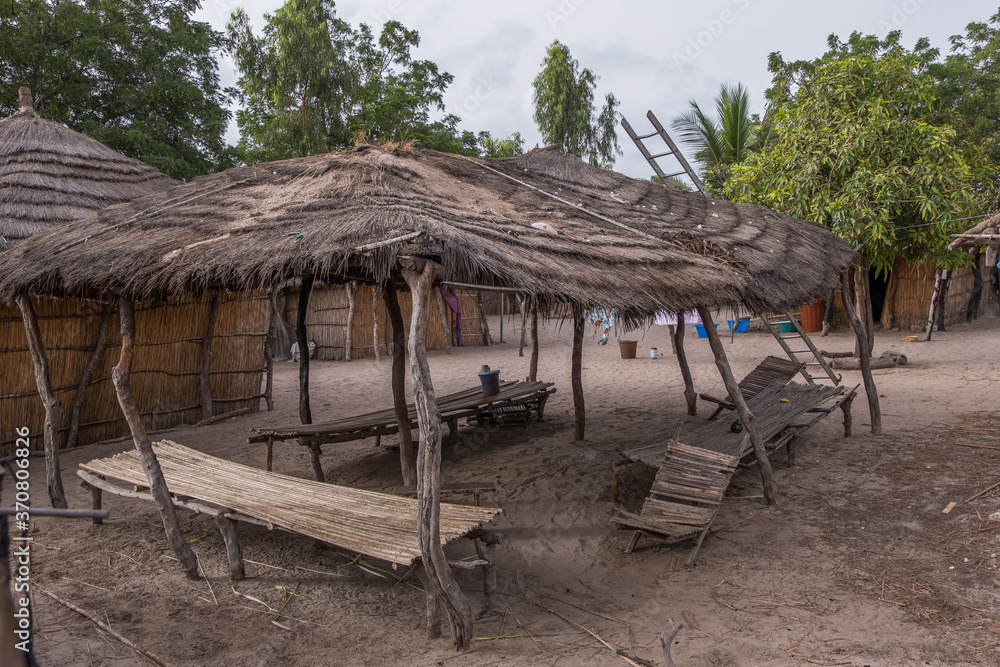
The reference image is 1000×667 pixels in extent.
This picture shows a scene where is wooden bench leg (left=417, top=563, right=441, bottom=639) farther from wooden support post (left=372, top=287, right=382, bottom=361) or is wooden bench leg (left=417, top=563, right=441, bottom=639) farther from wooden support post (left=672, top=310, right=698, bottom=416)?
wooden support post (left=372, top=287, right=382, bottom=361)

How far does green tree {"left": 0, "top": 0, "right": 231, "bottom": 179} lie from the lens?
11008mm

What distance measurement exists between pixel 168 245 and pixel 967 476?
6125 millimetres

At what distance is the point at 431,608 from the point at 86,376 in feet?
17.8

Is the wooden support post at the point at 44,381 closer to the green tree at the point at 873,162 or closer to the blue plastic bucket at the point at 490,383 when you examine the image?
the blue plastic bucket at the point at 490,383

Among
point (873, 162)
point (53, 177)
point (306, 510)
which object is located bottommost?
point (306, 510)

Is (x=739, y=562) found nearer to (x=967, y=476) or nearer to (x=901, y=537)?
(x=901, y=537)

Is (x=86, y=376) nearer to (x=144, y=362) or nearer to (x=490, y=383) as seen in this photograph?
(x=144, y=362)

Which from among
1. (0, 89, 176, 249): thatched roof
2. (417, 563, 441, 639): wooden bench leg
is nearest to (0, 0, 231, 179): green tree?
(0, 89, 176, 249): thatched roof

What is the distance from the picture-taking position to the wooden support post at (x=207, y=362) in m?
8.10

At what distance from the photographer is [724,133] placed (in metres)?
14.1

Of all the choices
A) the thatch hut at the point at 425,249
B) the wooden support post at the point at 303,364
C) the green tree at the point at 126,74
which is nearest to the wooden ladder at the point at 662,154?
the thatch hut at the point at 425,249

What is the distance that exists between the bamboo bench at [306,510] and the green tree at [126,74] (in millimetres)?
8302

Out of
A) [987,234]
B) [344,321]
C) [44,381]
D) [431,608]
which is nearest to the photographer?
[431,608]

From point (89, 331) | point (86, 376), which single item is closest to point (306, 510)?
point (86, 376)
